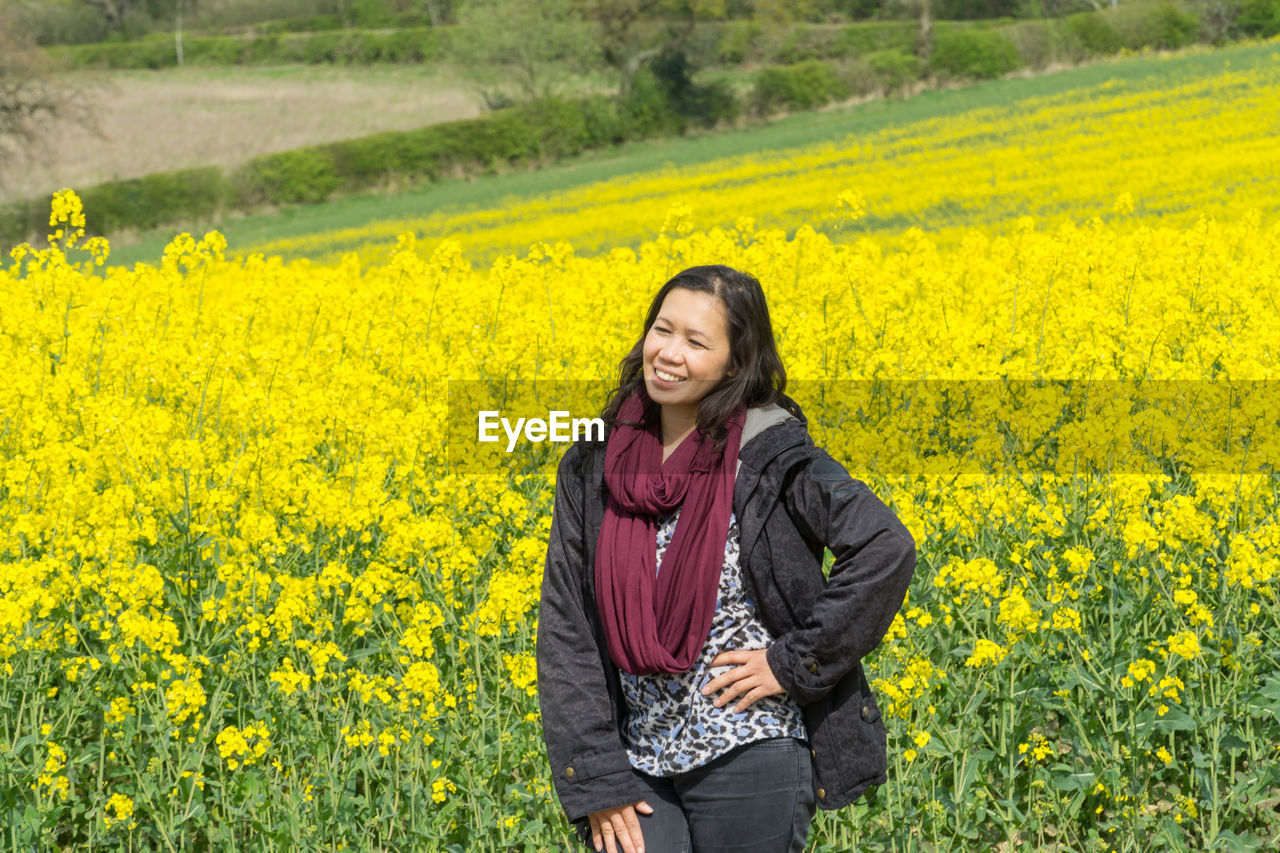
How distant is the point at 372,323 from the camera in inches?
346

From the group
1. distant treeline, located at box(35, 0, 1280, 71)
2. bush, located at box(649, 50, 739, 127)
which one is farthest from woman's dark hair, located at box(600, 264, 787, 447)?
distant treeline, located at box(35, 0, 1280, 71)

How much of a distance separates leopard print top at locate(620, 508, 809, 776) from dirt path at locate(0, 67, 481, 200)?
1550 inches

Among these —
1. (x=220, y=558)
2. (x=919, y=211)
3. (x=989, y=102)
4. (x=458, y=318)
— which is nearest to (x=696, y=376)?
(x=220, y=558)

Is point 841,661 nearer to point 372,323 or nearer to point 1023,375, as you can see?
point 1023,375

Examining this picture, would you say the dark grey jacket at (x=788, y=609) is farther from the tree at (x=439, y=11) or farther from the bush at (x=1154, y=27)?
the tree at (x=439, y=11)

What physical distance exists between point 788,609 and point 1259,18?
57.9m

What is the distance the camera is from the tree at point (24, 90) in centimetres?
3762

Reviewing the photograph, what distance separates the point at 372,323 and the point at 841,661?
6.80 metres

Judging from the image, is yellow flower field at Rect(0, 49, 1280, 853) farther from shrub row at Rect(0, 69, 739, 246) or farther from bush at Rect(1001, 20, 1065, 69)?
bush at Rect(1001, 20, 1065, 69)

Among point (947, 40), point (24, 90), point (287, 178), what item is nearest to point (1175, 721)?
point (287, 178)

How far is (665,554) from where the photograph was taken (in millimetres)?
2617

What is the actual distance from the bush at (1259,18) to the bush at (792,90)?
17.2 meters

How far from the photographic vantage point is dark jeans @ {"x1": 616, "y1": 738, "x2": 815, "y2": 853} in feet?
8.34

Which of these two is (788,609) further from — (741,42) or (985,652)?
(741,42)
